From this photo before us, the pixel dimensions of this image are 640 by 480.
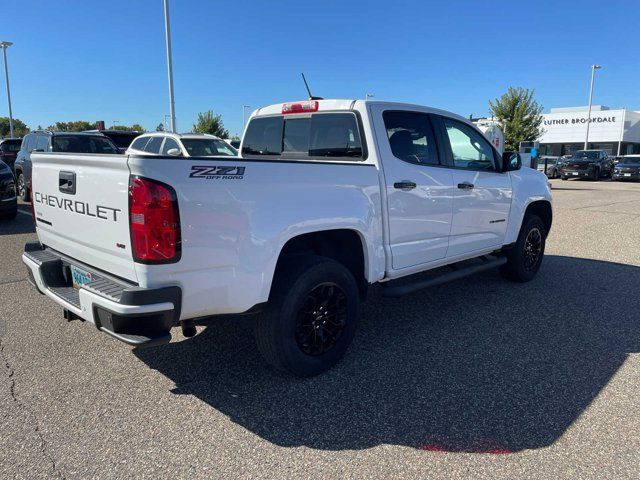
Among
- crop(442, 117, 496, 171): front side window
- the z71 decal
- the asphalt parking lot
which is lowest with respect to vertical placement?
the asphalt parking lot

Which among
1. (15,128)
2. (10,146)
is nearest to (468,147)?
(10,146)

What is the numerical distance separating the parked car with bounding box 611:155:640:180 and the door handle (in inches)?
1138

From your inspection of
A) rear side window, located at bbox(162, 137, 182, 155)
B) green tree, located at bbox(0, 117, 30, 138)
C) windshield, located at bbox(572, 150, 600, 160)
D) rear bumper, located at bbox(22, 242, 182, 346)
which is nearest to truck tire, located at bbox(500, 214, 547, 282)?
rear bumper, located at bbox(22, 242, 182, 346)

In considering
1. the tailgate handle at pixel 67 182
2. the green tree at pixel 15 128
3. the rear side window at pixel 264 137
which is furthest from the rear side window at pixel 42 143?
the green tree at pixel 15 128

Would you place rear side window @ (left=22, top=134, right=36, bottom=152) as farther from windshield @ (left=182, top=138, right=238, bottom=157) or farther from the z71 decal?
the z71 decal

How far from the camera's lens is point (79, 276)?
10.4 feet

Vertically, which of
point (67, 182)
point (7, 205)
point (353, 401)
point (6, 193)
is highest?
point (67, 182)

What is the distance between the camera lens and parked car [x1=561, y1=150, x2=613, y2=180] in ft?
89.2

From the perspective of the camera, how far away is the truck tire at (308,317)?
125 inches

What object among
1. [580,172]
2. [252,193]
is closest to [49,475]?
[252,193]

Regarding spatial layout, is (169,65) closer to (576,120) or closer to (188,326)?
(188,326)

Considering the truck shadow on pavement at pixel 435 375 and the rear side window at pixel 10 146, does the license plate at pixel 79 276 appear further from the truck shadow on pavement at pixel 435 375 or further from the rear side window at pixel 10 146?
the rear side window at pixel 10 146

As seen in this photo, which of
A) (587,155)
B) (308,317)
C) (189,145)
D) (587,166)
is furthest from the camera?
(587,155)

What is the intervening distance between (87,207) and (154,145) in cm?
1170
